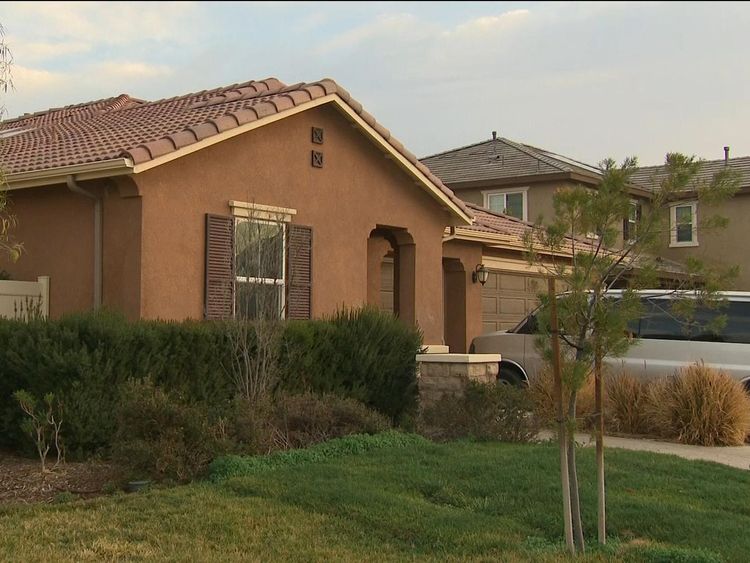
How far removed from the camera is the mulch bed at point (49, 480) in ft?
25.1

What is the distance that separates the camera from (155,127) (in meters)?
12.6

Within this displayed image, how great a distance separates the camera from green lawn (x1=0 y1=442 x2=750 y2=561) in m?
5.93

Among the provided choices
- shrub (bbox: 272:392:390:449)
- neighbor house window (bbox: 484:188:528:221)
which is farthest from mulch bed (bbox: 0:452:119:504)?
neighbor house window (bbox: 484:188:528:221)

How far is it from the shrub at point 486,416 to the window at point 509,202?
1575 centimetres

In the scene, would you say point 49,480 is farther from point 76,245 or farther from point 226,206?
point 226,206

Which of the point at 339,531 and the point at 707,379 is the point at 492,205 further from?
the point at 339,531

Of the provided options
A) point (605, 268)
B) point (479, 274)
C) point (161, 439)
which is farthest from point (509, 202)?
point (605, 268)

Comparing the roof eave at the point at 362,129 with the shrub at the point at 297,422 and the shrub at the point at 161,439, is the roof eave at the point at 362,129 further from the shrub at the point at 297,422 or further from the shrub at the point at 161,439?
the shrub at the point at 161,439

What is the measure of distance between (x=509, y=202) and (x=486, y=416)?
16.8m

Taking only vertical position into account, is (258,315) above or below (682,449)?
above

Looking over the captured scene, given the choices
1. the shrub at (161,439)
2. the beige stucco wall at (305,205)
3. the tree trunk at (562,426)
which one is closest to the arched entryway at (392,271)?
the beige stucco wall at (305,205)

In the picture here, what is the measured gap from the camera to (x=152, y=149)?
10.6 meters

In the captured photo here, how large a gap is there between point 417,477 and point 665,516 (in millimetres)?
2026

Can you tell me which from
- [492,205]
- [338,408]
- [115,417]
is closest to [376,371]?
[338,408]
